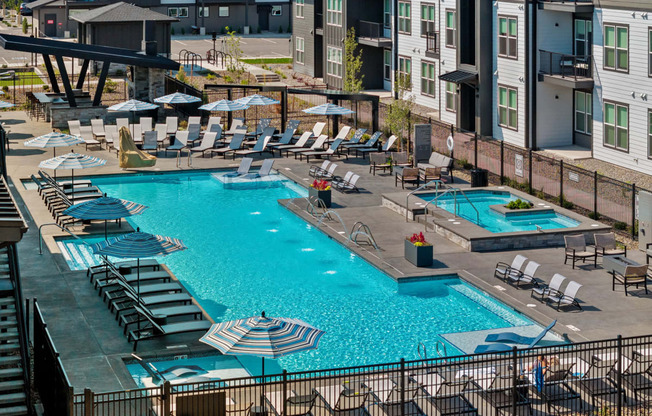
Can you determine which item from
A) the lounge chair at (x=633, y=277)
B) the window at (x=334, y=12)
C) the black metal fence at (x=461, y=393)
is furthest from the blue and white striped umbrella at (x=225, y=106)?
the black metal fence at (x=461, y=393)

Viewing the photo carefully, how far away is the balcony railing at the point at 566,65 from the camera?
40.2m

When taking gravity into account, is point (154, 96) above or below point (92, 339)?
above

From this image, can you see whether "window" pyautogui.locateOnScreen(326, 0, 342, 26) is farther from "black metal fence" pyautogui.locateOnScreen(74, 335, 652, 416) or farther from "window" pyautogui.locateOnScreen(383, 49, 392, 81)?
"black metal fence" pyautogui.locateOnScreen(74, 335, 652, 416)

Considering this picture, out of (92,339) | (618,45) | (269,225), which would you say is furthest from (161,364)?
(618,45)

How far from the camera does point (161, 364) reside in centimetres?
2120

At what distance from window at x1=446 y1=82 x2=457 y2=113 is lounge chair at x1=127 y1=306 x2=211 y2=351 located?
95.4 feet

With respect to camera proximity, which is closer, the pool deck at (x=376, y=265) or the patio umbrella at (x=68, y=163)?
the pool deck at (x=376, y=265)

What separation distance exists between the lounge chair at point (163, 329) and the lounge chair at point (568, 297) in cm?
774

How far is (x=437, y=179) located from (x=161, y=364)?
57.2 ft

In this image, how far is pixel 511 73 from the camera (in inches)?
1729

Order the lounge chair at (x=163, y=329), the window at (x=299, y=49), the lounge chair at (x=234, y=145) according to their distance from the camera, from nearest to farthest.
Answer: the lounge chair at (x=163, y=329), the lounge chair at (x=234, y=145), the window at (x=299, y=49)

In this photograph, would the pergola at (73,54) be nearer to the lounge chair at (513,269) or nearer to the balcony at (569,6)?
the balcony at (569,6)

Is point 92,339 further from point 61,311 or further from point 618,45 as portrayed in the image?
point 618,45

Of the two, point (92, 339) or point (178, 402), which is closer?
point (178, 402)
